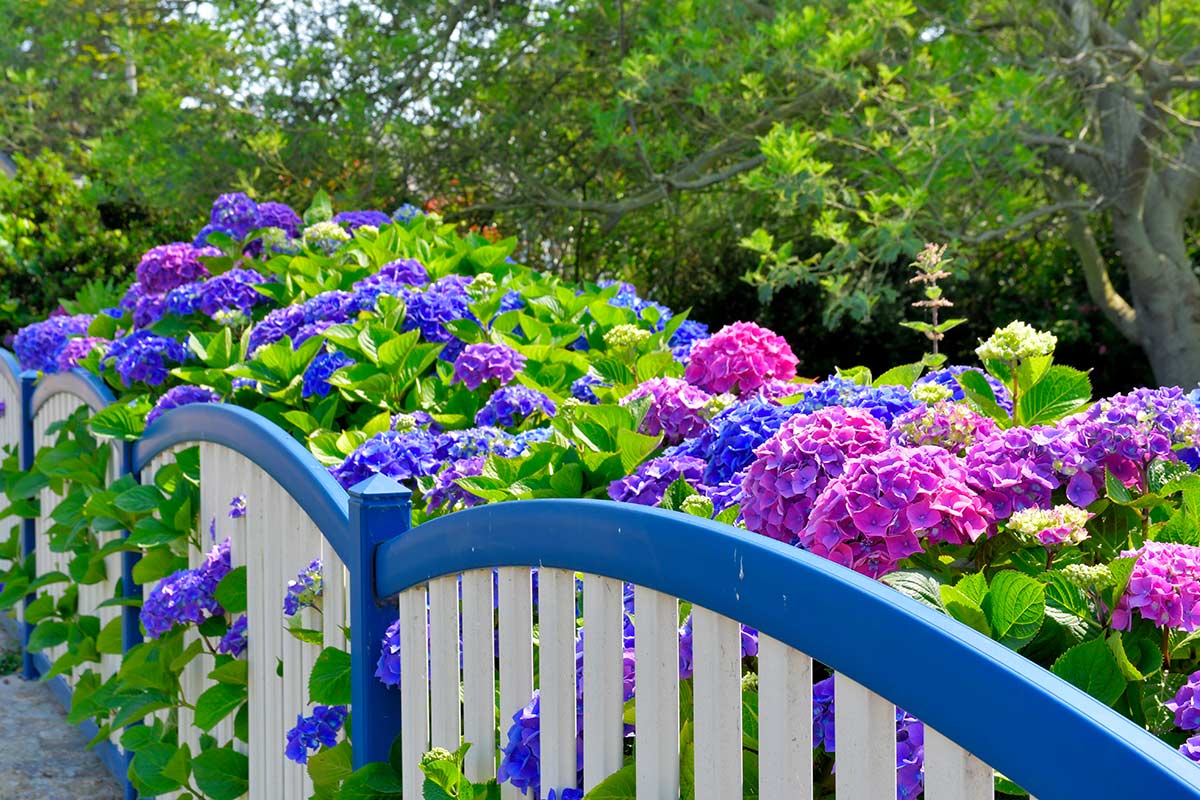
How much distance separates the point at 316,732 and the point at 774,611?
1.29m

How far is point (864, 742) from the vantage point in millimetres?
1256

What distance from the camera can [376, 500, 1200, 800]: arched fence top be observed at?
1011mm

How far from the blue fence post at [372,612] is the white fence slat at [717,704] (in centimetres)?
85

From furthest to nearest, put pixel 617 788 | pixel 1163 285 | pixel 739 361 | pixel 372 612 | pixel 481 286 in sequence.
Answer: pixel 1163 285
pixel 481 286
pixel 739 361
pixel 372 612
pixel 617 788

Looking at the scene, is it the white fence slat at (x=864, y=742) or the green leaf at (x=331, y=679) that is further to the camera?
the green leaf at (x=331, y=679)

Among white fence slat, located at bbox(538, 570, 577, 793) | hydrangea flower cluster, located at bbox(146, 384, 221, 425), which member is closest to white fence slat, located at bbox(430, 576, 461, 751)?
white fence slat, located at bbox(538, 570, 577, 793)

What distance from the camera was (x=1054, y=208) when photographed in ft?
20.9

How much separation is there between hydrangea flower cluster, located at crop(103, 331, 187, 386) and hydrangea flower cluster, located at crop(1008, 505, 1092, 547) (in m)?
3.06

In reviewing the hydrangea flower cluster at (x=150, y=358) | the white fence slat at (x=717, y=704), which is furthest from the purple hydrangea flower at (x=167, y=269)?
the white fence slat at (x=717, y=704)

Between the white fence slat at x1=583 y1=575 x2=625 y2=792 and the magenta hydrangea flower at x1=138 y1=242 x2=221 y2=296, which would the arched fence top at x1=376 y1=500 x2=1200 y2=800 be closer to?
the white fence slat at x1=583 y1=575 x2=625 y2=792

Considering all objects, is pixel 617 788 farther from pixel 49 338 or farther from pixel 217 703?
pixel 49 338

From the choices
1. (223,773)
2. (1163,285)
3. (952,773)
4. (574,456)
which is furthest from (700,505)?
(1163,285)

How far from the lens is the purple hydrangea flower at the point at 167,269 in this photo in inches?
186

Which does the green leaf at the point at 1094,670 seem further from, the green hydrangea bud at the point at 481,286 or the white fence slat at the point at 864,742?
the green hydrangea bud at the point at 481,286
